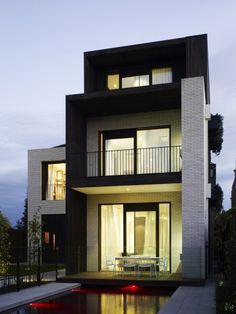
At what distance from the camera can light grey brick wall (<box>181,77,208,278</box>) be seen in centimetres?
1502

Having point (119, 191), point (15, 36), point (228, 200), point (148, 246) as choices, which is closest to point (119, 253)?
point (148, 246)

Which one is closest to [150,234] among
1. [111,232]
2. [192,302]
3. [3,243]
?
[111,232]

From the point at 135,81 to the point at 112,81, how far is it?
3.18ft

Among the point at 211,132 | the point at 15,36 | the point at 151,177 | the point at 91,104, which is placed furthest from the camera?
the point at 211,132

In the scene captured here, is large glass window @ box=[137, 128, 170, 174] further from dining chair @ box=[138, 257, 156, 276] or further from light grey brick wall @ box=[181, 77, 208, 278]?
dining chair @ box=[138, 257, 156, 276]

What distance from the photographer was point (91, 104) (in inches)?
690

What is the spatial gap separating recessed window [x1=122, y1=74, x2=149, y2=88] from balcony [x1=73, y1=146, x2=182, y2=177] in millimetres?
2695

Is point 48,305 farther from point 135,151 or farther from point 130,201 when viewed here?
point 135,151

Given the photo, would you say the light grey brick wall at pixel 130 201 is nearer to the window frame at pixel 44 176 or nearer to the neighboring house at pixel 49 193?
the neighboring house at pixel 49 193

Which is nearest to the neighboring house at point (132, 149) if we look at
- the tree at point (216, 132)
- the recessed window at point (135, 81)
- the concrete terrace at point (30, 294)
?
the recessed window at point (135, 81)

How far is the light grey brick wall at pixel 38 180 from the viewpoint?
2256cm

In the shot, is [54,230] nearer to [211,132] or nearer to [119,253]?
[119,253]

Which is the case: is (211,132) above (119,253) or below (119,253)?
above

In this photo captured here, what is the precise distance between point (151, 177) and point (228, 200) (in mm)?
41898
